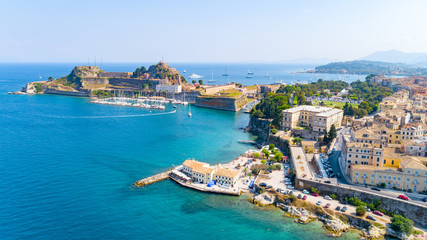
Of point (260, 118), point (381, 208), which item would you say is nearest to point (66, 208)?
point (381, 208)

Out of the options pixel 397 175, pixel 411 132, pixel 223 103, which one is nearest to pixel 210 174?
pixel 397 175

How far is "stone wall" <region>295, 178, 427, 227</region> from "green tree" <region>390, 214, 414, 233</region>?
63.3 inches

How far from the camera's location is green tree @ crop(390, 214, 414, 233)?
72.0 feet

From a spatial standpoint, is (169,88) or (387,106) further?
(169,88)

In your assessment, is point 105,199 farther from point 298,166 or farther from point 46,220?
point 298,166

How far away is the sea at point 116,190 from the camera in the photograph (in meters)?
22.9

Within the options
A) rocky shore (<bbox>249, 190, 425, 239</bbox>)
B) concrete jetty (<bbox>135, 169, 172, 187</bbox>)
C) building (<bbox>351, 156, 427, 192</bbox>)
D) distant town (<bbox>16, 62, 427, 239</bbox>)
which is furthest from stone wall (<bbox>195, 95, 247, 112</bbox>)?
rocky shore (<bbox>249, 190, 425, 239</bbox>)

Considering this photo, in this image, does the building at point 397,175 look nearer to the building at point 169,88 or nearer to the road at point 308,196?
the road at point 308,196

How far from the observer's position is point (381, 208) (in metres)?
25.1

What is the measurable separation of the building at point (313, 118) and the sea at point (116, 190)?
690 centimetres

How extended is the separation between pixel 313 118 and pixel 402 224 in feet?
86.1

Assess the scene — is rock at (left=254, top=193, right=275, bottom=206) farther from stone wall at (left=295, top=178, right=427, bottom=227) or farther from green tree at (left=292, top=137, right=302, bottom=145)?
green tree at (left=292, top=137, right=302, bottom=145)

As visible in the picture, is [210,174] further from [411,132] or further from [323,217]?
[411,132]

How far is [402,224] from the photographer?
2200 centimetres
